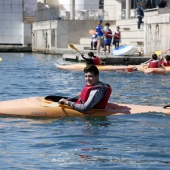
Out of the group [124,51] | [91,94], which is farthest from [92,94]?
[124,51]

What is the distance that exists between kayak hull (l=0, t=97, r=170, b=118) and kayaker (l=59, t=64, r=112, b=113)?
138 millimetres

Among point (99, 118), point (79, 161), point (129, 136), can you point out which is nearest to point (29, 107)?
point (99, 118)

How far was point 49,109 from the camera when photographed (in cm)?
1373

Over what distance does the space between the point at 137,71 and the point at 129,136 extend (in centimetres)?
1527

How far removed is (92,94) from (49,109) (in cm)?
102

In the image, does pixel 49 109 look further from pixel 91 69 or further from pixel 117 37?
pixel 117 37

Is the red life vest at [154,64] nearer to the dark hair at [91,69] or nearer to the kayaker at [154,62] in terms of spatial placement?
the kayaker at [154,62]

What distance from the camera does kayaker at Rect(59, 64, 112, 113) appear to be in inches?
514

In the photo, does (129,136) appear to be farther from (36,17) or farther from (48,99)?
(36,17)

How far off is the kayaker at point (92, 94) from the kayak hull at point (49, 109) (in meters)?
0.14

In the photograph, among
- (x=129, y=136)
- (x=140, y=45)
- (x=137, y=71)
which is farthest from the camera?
(x=140, y=45)

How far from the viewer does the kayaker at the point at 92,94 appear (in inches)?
514

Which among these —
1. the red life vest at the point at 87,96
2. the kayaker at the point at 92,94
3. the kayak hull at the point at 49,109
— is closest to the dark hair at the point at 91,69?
the kayaker at the point at 92,94

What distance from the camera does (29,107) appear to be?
1391 centimetres
